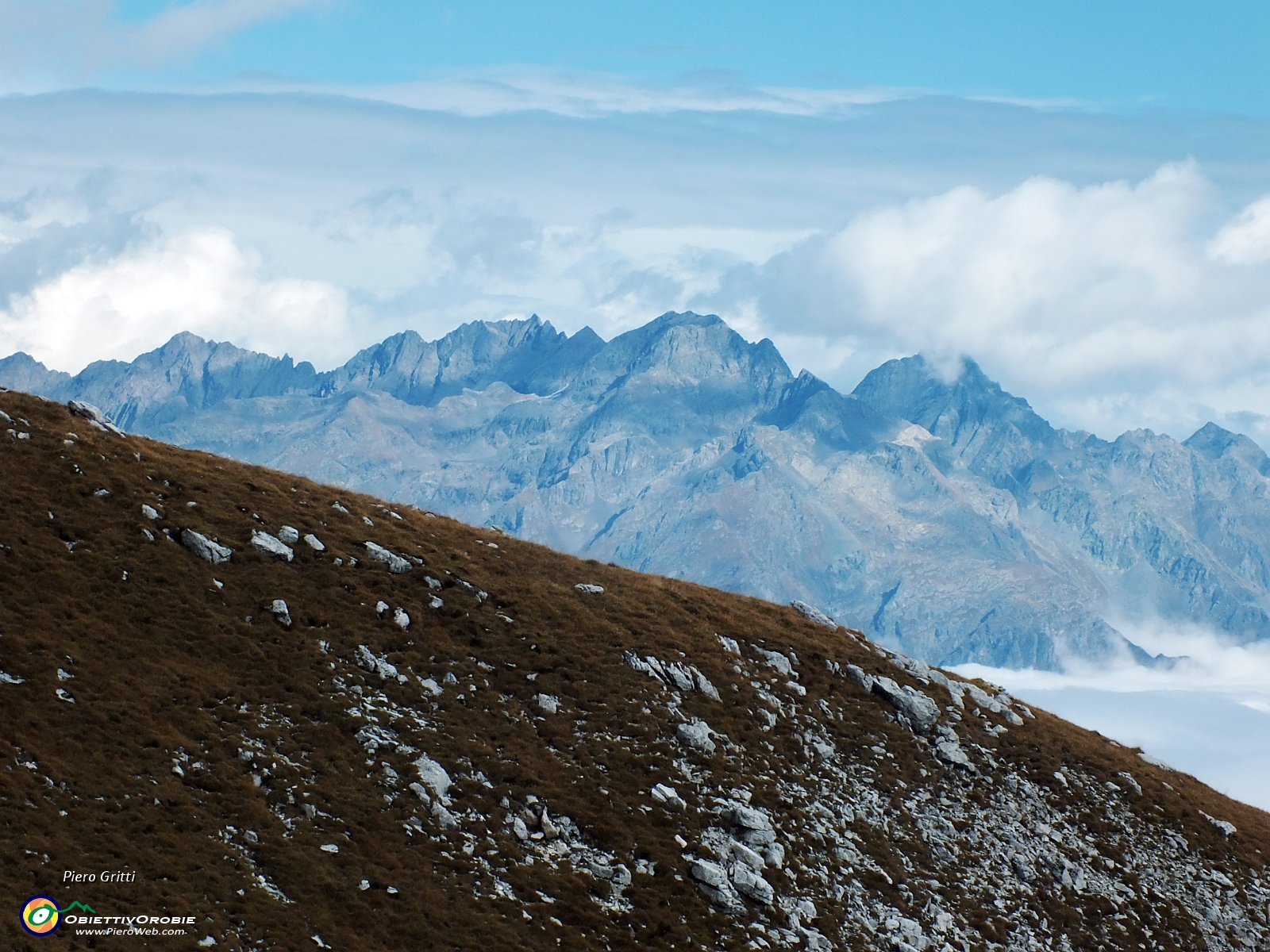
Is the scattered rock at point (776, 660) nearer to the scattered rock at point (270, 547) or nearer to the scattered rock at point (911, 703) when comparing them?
the scattered rock at point (911, 703)

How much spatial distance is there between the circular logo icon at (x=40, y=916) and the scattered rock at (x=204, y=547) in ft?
76.0

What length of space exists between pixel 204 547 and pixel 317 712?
12581 mm

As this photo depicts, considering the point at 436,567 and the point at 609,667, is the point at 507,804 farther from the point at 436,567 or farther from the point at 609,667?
the point at 436,567

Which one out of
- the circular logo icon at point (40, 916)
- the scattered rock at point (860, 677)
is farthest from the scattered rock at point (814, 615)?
the circular logo icon at point (40, 916)

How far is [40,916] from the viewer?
117 feet

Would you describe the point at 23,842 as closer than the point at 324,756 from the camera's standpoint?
Yes

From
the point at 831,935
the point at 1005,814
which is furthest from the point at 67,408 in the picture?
the point at 1005,814

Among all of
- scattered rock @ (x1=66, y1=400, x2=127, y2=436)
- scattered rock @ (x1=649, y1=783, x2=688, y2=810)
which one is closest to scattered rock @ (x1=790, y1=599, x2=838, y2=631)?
scattered rock @ (x1=649, y1=783, x2=688, y2=810)

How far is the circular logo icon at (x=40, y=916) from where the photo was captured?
35.3m

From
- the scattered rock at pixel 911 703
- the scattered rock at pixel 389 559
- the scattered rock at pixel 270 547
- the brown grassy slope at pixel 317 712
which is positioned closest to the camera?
the brown grassy slope at pixel 317 712

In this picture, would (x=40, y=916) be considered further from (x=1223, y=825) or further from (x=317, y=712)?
(x=1223, y=825)

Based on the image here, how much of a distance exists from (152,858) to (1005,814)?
42.0 metres

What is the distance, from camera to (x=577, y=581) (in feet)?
231

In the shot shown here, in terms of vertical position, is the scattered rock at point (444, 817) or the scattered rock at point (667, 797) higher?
the scattered rock at point (444, 817)
